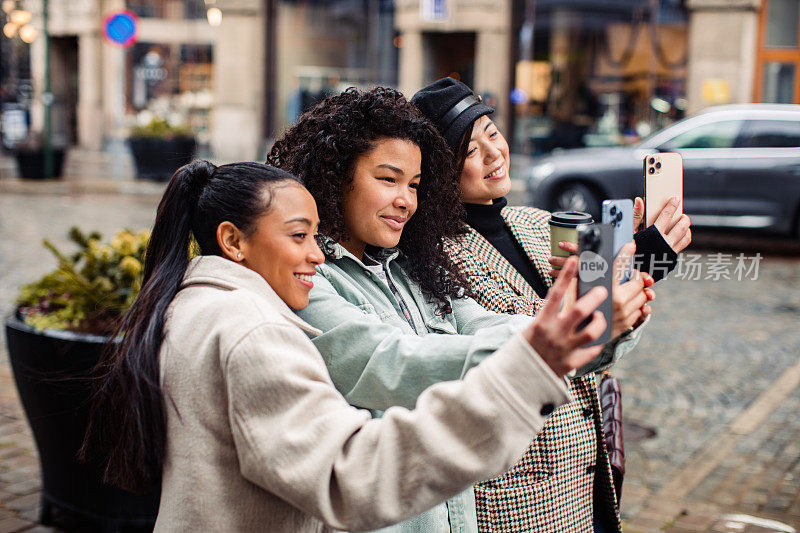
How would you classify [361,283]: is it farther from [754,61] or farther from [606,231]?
[754,61]

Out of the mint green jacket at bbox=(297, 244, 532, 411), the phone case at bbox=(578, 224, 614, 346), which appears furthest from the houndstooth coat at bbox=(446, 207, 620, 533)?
the phone case at bbox=(578, 224, 614, 346)

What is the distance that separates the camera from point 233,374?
160 cm

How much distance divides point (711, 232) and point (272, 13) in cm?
1320

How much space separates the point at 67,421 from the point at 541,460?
2.14 meters

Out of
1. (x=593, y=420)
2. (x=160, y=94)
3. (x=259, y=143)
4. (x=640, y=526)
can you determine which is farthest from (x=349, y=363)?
(x=160, y=94)

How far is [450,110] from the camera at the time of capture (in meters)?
2.76

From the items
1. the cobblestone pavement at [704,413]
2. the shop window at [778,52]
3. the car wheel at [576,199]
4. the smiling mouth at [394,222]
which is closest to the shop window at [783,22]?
the shop window at [778,52]

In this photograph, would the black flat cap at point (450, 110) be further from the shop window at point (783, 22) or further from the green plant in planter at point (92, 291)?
the shop window at point (783, 22)

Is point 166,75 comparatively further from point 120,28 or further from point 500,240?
point 500,240

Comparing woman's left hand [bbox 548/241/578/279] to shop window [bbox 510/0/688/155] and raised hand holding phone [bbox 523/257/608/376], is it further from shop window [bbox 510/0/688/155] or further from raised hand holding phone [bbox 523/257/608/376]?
shop window [bbox 510/0/688/155]

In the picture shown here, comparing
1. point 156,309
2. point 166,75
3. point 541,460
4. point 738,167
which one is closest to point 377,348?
point 156,309

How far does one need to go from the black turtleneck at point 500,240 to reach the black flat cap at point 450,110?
0.28 meters

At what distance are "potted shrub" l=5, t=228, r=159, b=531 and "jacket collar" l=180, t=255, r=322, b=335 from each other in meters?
1.96

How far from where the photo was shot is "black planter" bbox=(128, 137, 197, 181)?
763 inches
